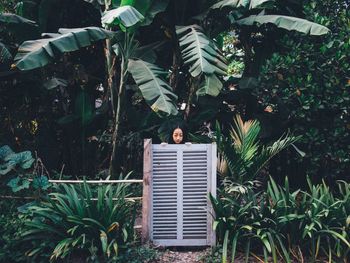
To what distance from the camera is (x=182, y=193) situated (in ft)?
20.8

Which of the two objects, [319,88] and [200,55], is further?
[319,88]

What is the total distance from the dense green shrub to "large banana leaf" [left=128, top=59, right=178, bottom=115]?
5.90 feet

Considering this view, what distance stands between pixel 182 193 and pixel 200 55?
186cm

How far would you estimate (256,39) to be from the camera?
9094 mm

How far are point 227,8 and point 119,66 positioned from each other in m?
2.20

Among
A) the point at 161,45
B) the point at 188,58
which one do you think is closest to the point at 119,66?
the point at 161,45

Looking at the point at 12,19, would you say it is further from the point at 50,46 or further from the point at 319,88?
the point at 319,88

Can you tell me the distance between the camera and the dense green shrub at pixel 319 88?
7.30 meters

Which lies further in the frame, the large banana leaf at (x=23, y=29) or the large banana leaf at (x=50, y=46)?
the large banana leaf at (x=23, y=29)

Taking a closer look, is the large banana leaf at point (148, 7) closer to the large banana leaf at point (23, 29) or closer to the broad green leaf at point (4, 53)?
the large banana leaf at point (23, 29)

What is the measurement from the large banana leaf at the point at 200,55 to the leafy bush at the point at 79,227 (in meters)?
1.98

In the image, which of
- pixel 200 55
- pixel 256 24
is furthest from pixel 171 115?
pixel 256 24

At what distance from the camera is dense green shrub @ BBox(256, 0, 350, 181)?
7.30 meters

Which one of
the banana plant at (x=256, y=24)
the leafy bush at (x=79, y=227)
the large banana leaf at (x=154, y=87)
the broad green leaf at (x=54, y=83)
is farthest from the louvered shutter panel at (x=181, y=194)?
the broad green leaf at (x=54, y=83)
